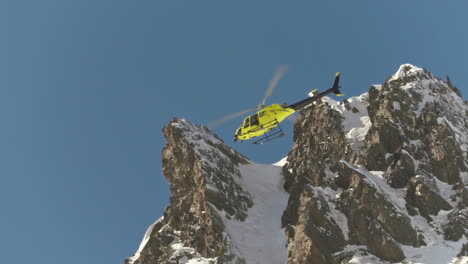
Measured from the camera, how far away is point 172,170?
12569 centimetres

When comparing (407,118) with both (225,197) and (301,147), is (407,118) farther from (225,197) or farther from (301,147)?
(225,197)

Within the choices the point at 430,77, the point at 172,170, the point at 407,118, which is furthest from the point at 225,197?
the point at 430,77

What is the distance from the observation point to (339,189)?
109 meters

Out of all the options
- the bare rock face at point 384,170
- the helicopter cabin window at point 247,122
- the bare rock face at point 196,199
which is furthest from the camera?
the bare rock face at point 196,199

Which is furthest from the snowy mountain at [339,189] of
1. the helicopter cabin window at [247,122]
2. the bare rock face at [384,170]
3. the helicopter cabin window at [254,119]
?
the helicopter cabin window at [254,119]

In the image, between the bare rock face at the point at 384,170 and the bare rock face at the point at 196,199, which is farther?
the bare rock face at the point at 196,199

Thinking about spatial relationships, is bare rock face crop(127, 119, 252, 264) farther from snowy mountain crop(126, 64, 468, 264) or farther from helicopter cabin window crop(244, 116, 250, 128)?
helicopter cabin window crop(244, 116, 250, 128)

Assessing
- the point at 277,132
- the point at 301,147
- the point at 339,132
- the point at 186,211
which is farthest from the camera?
the point at 301,147

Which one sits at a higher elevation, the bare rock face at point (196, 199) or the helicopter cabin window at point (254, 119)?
the bare rock face at point (196, 199)

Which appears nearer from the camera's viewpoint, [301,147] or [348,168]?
[348,168]

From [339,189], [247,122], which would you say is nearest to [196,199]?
[339,189]

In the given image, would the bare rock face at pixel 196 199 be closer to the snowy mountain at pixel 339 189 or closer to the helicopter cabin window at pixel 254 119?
the snowy mountain at pixel 339 189

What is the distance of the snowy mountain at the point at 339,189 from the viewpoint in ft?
309

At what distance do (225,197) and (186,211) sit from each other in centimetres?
729
